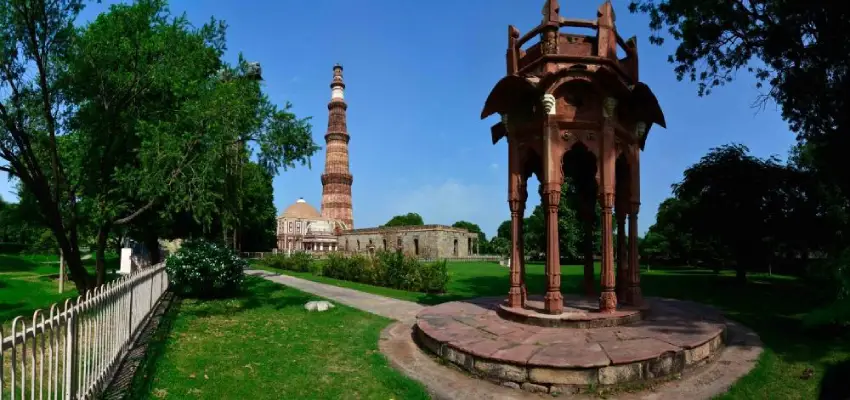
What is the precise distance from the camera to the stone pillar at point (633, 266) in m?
7.12

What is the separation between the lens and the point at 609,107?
663 centimetres

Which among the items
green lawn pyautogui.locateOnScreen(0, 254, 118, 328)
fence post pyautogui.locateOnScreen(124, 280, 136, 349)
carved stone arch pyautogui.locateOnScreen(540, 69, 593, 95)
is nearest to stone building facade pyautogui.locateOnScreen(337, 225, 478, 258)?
green lawn pyautogui.locateOnScreen(0, 254, 118, 328)

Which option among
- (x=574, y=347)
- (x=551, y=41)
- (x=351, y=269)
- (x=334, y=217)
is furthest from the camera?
(x=334, y=217)

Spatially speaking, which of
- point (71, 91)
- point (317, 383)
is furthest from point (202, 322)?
point (71, 91)

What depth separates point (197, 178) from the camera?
334 inches

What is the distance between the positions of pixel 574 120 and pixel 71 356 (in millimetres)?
6259

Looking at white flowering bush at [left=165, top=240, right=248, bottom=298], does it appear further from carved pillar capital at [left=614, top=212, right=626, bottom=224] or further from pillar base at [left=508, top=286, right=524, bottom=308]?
carved pillar capital at [left=614, top=212, right=626, bottom=224]

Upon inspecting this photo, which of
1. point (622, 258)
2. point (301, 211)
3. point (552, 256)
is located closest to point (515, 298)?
point (552, 256)

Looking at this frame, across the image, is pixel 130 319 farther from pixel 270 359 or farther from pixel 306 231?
pixel 306 231

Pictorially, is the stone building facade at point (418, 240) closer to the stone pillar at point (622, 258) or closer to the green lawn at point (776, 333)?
the green lawn at point (776, 333)

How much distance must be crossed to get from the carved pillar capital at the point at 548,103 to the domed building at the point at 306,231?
5110 centimetres

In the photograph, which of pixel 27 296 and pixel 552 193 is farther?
pixel 27 296

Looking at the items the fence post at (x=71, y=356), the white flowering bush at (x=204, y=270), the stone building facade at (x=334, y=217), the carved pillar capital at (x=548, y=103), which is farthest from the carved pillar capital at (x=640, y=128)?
the stone building facade at (x=334, y=217)

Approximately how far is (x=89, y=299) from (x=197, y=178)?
194 inches
